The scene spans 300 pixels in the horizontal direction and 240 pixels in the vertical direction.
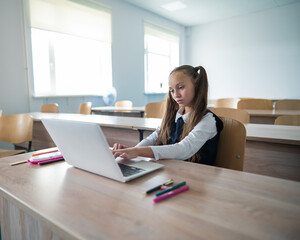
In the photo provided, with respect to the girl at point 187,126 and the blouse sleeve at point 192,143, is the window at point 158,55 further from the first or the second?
the blouse sleeve at point 192,143

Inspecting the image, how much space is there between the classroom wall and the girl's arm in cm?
330

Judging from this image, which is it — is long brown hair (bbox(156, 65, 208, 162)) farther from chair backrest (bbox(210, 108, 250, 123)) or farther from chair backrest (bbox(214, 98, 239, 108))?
chair backrest (bbox(214, 98, 239, 108))

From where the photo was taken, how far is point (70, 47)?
425 cm

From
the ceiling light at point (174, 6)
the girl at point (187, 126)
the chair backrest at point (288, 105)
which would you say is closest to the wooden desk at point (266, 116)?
the chair backrest at point (288, 105)

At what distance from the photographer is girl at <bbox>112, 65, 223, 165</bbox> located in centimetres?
95

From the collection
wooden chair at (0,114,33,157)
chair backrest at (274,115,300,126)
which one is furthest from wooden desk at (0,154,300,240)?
wooden chair at (0,114,33,157)

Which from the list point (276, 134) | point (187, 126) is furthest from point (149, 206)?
point (276, 134)

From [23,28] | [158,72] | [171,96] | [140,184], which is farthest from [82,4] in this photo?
[140,184]

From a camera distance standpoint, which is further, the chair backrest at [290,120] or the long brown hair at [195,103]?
the chair backrest at [290,120]

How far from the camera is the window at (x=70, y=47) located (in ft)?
12.6

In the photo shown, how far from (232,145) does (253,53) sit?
5925 millimetres

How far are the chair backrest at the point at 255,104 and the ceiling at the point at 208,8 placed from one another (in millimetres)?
→ 2998

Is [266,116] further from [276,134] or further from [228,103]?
[276,134]

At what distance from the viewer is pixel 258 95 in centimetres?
620
